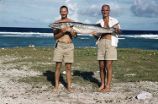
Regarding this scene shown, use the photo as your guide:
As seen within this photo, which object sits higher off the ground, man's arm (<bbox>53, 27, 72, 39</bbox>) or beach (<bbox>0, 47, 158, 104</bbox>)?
man's arm (<bbox>53, 27, 72, 39</bbox>)

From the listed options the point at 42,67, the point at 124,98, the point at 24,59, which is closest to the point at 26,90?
the point at 124,98

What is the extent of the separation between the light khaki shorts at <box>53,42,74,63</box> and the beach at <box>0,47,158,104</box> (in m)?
0.91

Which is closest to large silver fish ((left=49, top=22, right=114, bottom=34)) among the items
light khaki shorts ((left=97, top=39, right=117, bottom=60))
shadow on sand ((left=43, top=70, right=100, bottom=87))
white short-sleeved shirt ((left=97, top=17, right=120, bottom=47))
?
white short-sleeved shirt ((left=97, top=17, right=120, bottom=47))

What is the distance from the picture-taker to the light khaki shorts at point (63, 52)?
11.2m

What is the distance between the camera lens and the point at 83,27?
1091 cm

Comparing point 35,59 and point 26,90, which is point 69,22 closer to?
point 26,90

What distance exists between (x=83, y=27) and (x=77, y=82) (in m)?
2.73

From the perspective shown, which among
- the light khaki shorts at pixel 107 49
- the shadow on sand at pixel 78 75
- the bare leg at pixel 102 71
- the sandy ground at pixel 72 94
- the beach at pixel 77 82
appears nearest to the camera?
the sandy ground at pixel 72 94

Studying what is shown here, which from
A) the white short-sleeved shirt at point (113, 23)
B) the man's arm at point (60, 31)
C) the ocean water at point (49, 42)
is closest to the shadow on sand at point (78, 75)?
the white short-sleeved shirt at point (113, 23)

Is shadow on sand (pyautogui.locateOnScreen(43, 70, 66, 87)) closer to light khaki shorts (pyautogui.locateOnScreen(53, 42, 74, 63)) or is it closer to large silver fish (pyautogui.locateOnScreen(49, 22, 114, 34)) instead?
light khaki shorts (pyautogui.locateOnScreen(53, 42, 74, 63))

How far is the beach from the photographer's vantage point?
10.7 meters

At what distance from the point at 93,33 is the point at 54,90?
1.90 m

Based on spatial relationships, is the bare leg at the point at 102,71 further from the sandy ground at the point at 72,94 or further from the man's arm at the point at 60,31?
the man's arm at the point at 60,31

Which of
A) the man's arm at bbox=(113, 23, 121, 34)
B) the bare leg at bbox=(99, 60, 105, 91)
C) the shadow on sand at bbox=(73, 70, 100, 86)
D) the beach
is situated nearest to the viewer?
the beach
